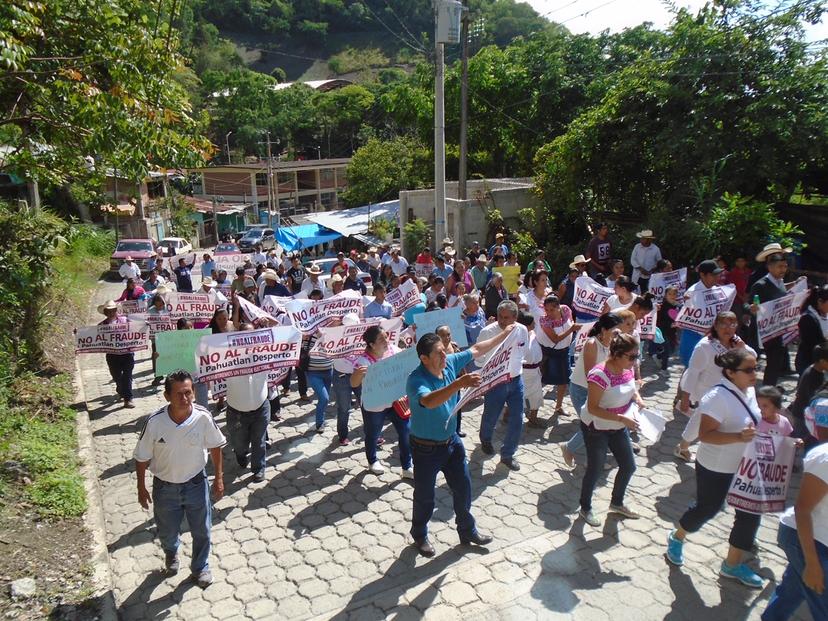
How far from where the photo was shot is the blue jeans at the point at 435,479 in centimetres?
478

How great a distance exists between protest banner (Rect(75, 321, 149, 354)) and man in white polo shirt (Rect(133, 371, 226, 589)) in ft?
15.4

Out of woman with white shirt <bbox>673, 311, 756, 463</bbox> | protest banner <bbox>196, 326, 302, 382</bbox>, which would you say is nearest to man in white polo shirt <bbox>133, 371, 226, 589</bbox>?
protest banner <bbox>196, 326, 302, 382</bbox>

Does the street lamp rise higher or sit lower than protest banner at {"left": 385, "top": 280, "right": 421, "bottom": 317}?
higher

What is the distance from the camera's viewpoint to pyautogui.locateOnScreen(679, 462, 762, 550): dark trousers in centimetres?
439

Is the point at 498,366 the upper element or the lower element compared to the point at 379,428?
upper

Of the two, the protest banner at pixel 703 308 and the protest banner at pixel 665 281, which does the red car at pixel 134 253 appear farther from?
the protest banner at pixel 703 308

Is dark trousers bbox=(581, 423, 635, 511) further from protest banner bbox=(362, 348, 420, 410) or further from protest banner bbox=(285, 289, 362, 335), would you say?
protest banner bbox=(285, 289, 362, 335)

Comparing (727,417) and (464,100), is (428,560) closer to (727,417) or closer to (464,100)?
(727,417)

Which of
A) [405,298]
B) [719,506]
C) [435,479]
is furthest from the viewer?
[405,298]

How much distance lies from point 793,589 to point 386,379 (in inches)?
137

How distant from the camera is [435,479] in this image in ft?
16.1

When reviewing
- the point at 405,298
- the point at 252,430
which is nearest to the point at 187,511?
the point at 252,430

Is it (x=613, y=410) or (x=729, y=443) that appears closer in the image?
(x=729, y=443)

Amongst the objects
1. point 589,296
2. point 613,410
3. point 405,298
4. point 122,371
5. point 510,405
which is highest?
point 589,296
